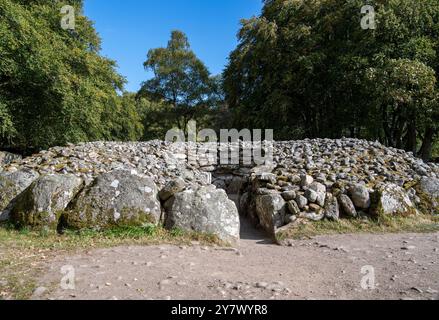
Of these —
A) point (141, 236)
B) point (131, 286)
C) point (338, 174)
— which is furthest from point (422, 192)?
point (131, 286)

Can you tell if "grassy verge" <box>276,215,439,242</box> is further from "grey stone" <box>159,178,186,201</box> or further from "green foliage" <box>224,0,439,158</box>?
"green foliage" <box>224,0,439,158</box>

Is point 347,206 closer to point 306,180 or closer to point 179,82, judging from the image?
point 306,180

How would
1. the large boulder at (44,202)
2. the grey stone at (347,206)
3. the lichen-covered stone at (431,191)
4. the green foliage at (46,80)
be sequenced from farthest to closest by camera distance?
the green foliage at (46,80) < the lichen-covered stone at (431,191) < the grey stone at (347,206) < the large boulder at (44,202)

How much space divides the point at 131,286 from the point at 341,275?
2736 millimetres

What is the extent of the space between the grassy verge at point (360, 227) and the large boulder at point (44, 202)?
427 centimetres

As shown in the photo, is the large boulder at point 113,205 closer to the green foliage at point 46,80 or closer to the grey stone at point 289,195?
the grey stone at point 289,195

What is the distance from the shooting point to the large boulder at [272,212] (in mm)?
6738

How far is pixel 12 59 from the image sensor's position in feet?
38.0

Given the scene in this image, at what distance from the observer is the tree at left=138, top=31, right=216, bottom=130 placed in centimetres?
2897

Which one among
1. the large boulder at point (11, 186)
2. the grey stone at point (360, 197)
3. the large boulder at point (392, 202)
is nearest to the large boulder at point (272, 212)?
the grey stone at point (360, 197)

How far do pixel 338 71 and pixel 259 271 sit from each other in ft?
50.0

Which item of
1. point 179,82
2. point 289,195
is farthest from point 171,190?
point 179,82

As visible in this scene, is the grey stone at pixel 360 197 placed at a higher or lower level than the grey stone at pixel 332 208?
higher
